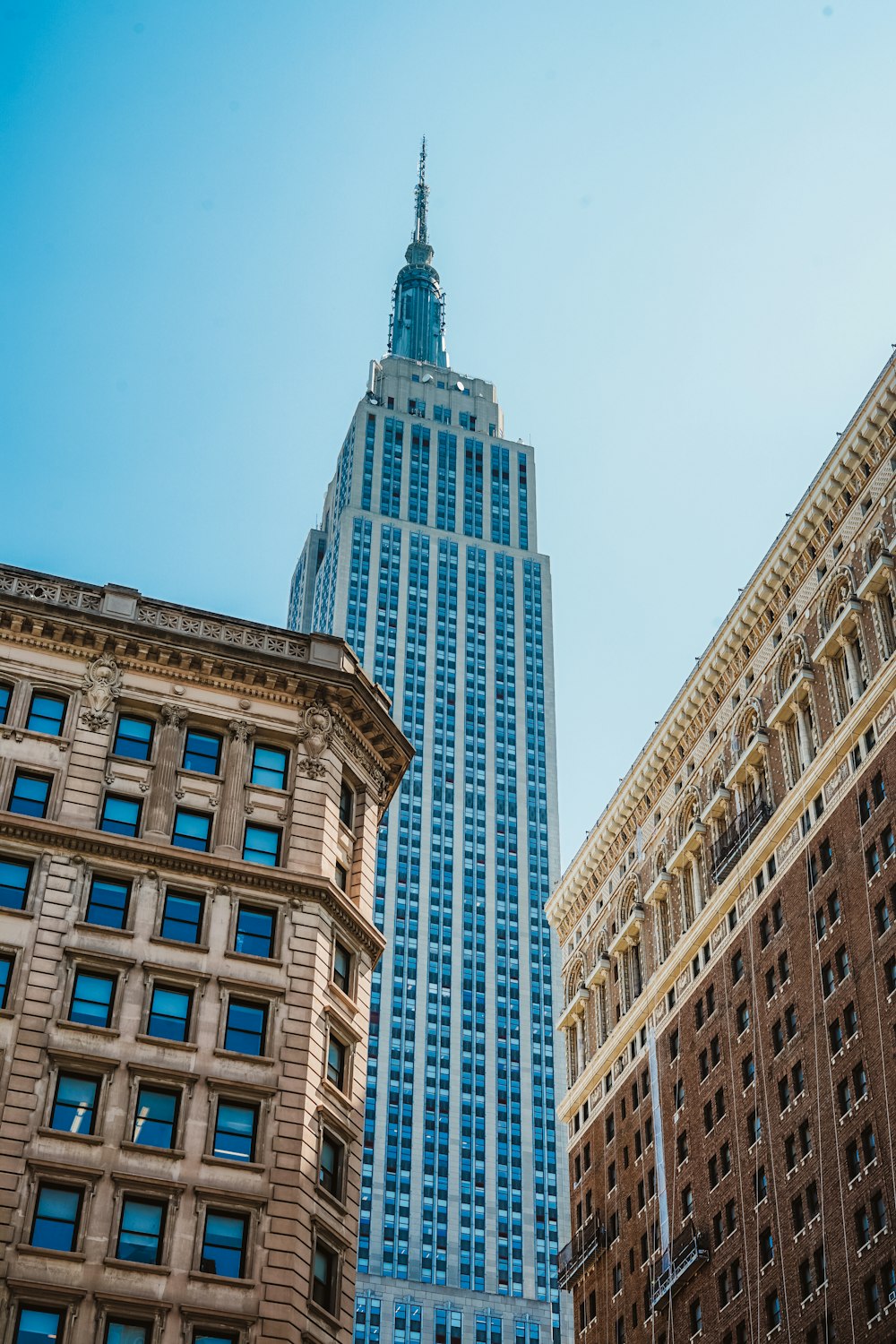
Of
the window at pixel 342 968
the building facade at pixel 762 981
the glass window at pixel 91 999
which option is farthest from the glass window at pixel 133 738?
the building facade at pixel 762 981

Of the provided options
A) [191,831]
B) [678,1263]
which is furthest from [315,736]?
[678,1263]

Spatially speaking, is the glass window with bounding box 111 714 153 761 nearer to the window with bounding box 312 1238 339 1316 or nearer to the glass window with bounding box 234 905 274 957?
the glass window with bounding box 234 905 274 957

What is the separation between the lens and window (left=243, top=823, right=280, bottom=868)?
2397 inches

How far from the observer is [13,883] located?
57.0m

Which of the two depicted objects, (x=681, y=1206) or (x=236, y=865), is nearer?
(x=236, y=865)

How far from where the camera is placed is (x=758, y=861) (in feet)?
291

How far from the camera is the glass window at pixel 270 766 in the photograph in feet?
207

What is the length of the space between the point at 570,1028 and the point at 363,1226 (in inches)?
2482

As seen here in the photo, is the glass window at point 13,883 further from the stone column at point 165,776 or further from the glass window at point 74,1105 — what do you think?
the glass window at point 74,1105

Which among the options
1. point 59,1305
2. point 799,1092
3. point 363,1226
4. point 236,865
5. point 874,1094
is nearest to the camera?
point 59,1305

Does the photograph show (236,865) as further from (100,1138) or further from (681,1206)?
(681,1206)

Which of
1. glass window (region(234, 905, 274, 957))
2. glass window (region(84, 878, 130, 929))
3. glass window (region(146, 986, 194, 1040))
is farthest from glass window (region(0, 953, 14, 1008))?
glass window (region(234, 905, 274, 957))

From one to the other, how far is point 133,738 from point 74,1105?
14.0 metres

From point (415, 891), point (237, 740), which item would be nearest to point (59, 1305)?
point (237, 740)
